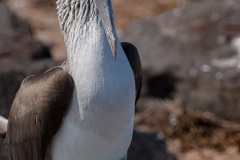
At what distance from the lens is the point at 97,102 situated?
452cm

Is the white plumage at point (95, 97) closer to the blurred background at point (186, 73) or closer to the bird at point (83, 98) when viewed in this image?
the bird at point (83, 98)

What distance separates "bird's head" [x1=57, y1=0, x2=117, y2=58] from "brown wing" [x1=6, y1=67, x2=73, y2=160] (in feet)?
0.91

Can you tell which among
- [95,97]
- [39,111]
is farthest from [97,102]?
[39,111]

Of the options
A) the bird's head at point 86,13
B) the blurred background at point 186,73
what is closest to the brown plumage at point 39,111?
the bird's head at point 86,13

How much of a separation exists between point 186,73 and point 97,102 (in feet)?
11.2

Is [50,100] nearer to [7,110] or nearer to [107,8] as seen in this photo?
Answer: [107,8]

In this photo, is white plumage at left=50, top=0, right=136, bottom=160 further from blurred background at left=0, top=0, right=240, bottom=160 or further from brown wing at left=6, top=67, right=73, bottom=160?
blurred background at left=0, top=0, right=240, bottom=160

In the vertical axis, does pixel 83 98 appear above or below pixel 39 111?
above

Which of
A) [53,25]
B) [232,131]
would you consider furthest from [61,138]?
[53,25]

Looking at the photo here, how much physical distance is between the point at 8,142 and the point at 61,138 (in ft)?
1.47

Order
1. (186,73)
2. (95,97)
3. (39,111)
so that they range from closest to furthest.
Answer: (95,97) → (39,111) → (186,73)

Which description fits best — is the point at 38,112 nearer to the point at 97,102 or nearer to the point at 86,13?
the point at 97,102

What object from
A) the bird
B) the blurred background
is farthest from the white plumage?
the blurred background

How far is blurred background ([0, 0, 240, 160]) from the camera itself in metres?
7.57
